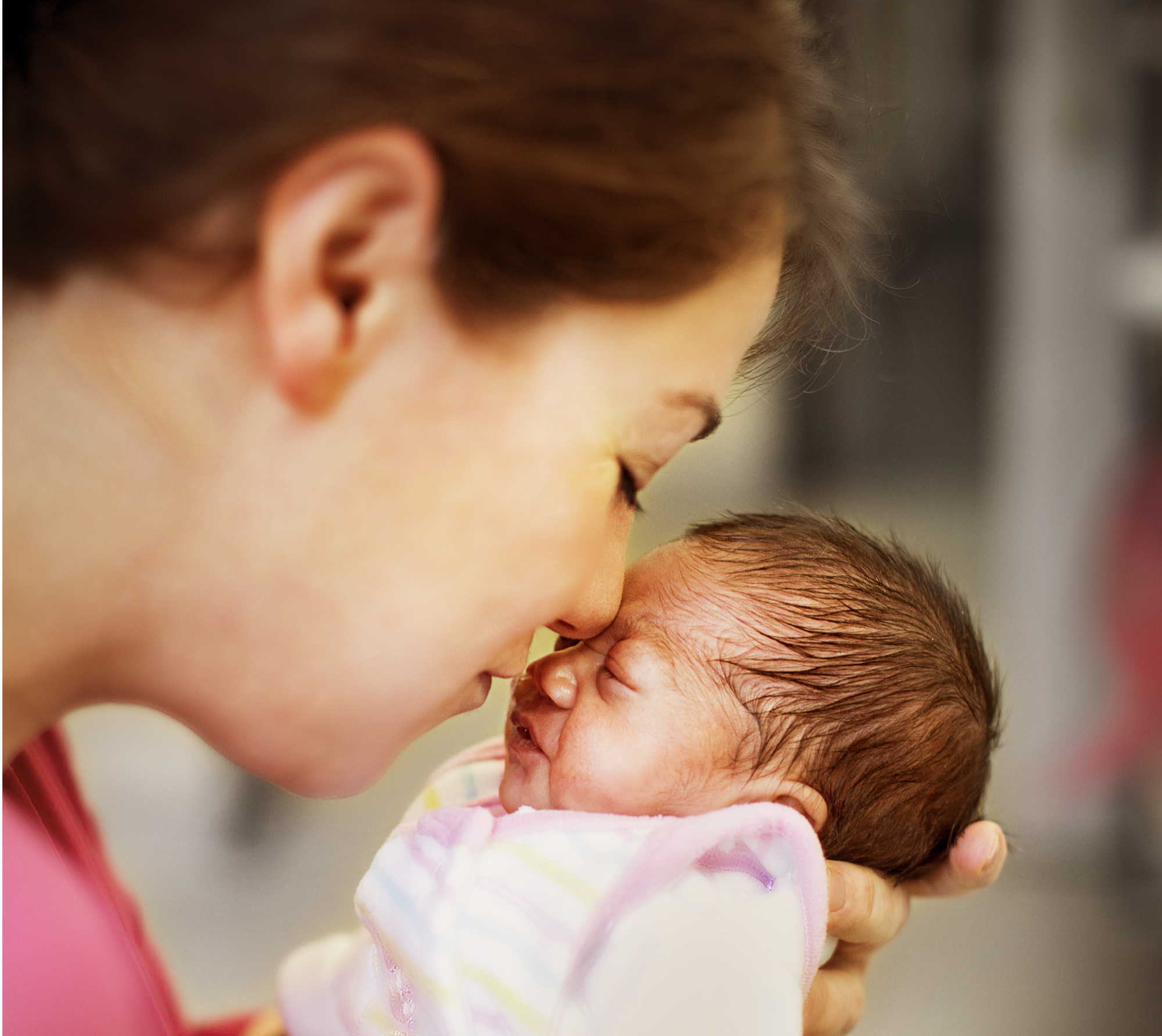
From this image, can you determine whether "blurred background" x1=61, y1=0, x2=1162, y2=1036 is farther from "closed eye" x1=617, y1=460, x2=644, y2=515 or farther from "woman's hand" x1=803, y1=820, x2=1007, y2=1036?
"closed eye" x1=617, y1=460, x2=644, y2=515

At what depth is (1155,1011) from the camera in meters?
1.79

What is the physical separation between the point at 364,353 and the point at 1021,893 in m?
2.02

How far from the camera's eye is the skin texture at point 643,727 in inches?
30.8

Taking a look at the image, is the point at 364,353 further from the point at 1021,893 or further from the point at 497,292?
the point at 1021,893

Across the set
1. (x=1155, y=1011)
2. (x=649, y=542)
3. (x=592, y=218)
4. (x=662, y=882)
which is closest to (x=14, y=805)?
(x=662, y=882)

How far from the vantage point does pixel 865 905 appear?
0.80 metres

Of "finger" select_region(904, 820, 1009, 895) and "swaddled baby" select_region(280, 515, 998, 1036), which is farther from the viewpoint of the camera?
"finger" select_region(904, 820, 1009, 895)

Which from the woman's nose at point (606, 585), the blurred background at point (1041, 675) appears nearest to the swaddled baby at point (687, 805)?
the woman's nose at point (606, 585)

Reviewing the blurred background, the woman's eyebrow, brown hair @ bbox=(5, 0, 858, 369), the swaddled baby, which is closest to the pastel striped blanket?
the swaddled baby

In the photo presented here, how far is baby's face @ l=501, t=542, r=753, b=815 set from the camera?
0.78m

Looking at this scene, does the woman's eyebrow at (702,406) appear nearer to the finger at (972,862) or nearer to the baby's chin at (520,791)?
the baby's chin at (520,791)

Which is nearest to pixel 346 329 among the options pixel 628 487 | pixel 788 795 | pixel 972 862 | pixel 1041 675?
pixel 628 487

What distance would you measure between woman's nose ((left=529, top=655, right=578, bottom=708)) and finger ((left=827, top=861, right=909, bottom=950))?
214 millimetres

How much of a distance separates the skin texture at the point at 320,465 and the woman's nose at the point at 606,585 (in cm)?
2
